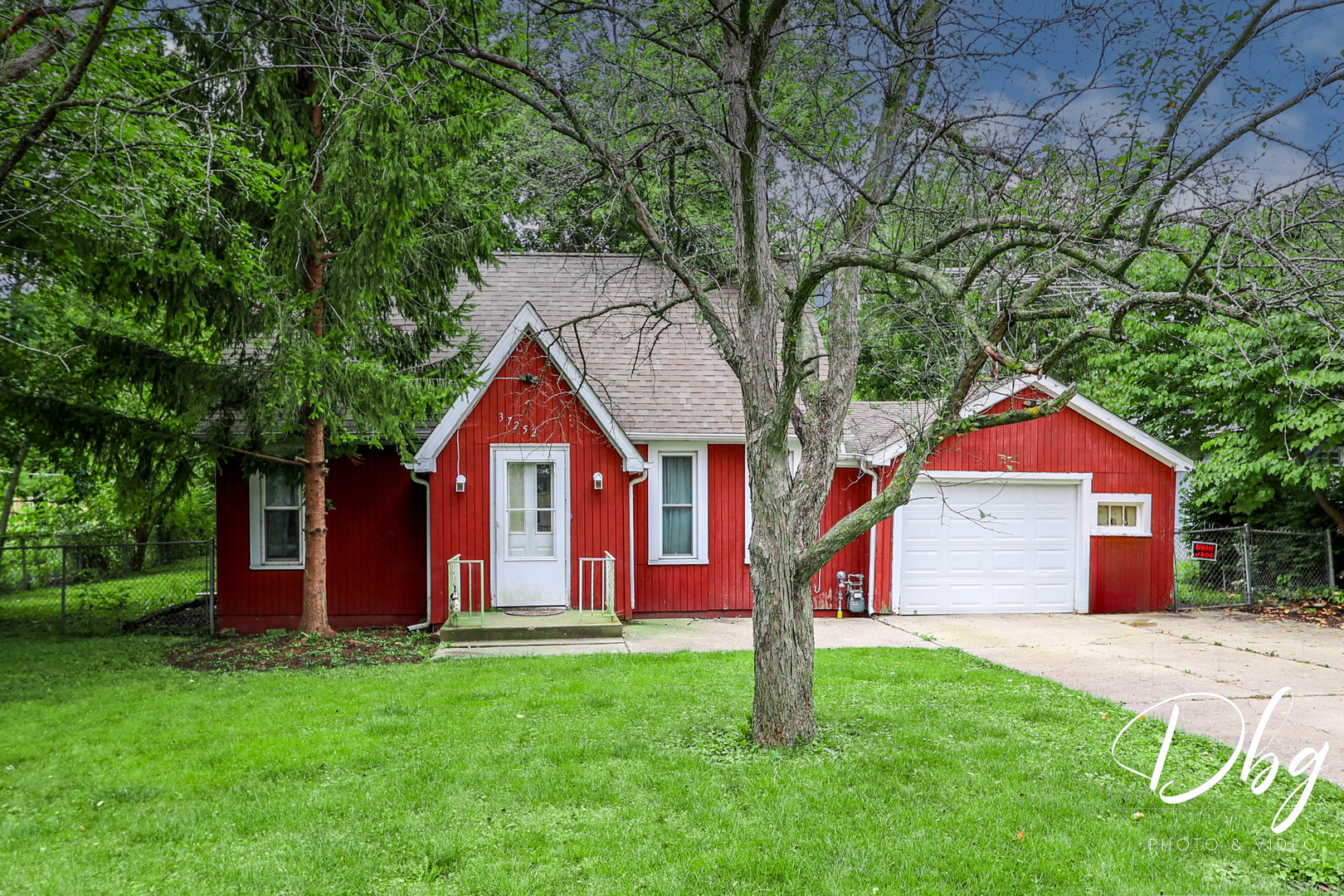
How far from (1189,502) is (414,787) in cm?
1601

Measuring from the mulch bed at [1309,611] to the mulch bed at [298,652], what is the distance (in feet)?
41.6

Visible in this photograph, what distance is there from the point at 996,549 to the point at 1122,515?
2280mm

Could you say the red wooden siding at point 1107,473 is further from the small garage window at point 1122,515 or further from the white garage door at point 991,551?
the white garage door at point 991,551

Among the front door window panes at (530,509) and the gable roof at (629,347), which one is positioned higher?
the gable roof at (629,347)

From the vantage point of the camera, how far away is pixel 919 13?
5820 millimetres

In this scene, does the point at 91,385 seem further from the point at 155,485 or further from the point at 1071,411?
the point at 1071,411

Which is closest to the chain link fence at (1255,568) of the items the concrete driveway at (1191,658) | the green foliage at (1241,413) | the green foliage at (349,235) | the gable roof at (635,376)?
the green foliage at (1241,413)

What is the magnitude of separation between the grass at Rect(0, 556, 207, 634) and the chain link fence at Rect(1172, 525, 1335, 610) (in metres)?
16.3

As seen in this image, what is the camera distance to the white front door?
1142cm

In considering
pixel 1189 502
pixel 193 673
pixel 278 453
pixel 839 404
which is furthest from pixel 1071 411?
pixel 193 673

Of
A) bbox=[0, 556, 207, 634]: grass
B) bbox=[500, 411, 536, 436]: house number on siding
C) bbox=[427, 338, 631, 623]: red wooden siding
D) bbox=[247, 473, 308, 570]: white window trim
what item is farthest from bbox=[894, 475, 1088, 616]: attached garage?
bbox=[0, 556, 207, 634]: grass

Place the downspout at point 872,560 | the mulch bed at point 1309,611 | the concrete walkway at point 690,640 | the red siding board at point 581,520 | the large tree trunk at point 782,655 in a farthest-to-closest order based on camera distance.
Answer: the downspout at point 872,560 → the mulch bed at point 1309,611 → the red siding board at point 581,520 → the concrete walkway at point 690,640 → the large tree trunk at point 782,655

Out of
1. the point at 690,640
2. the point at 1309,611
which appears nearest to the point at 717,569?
the point at 690,640

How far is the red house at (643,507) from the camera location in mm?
11383
